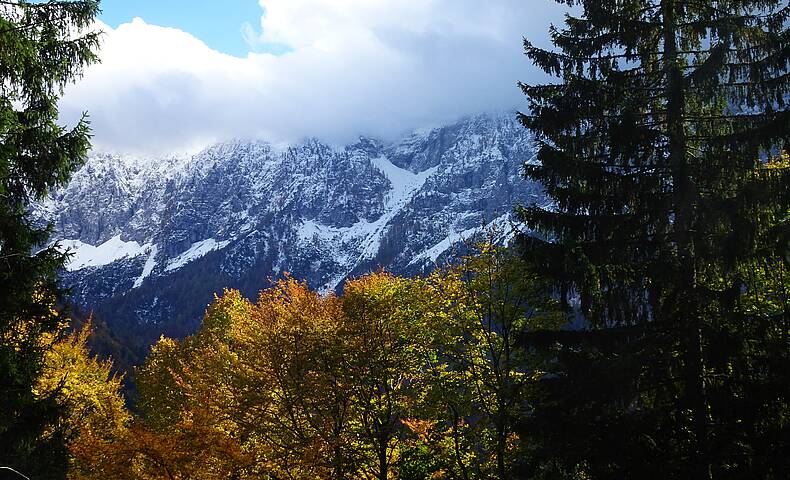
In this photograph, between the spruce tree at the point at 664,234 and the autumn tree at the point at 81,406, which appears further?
the autumn tree at the point at 81,406

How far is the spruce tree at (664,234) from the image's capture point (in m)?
10.2

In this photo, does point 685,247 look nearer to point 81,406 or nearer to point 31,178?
point 31,178

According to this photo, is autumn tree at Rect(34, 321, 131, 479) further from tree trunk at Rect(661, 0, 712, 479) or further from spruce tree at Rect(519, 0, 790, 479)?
tree trunk at Rect(661, 0, 712, 479)

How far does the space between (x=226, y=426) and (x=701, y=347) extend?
13.6m

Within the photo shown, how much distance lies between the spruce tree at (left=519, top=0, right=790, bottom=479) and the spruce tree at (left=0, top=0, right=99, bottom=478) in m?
8.86

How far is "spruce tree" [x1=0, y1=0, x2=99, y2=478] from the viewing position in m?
9.82

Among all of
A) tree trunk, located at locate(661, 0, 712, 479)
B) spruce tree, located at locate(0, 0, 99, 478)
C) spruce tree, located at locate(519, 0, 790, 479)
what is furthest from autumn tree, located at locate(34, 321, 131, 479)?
tree trunk, located at locate(661, 0, 712, 479)

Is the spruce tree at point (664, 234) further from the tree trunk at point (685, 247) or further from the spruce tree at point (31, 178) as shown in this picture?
the spruce tree at point (31, 178)

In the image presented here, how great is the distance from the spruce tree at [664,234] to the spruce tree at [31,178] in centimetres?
886

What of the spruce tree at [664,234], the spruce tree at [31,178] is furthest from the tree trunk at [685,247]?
the spruce tree at [31,178]

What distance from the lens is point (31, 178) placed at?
1045 cm

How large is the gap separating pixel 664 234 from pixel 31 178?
11667 millimetres

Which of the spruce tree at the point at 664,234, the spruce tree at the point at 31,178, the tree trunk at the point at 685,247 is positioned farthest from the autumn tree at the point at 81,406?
the tree trunk at the point at 685,247

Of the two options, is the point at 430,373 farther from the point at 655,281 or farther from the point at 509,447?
the point at 655,281
